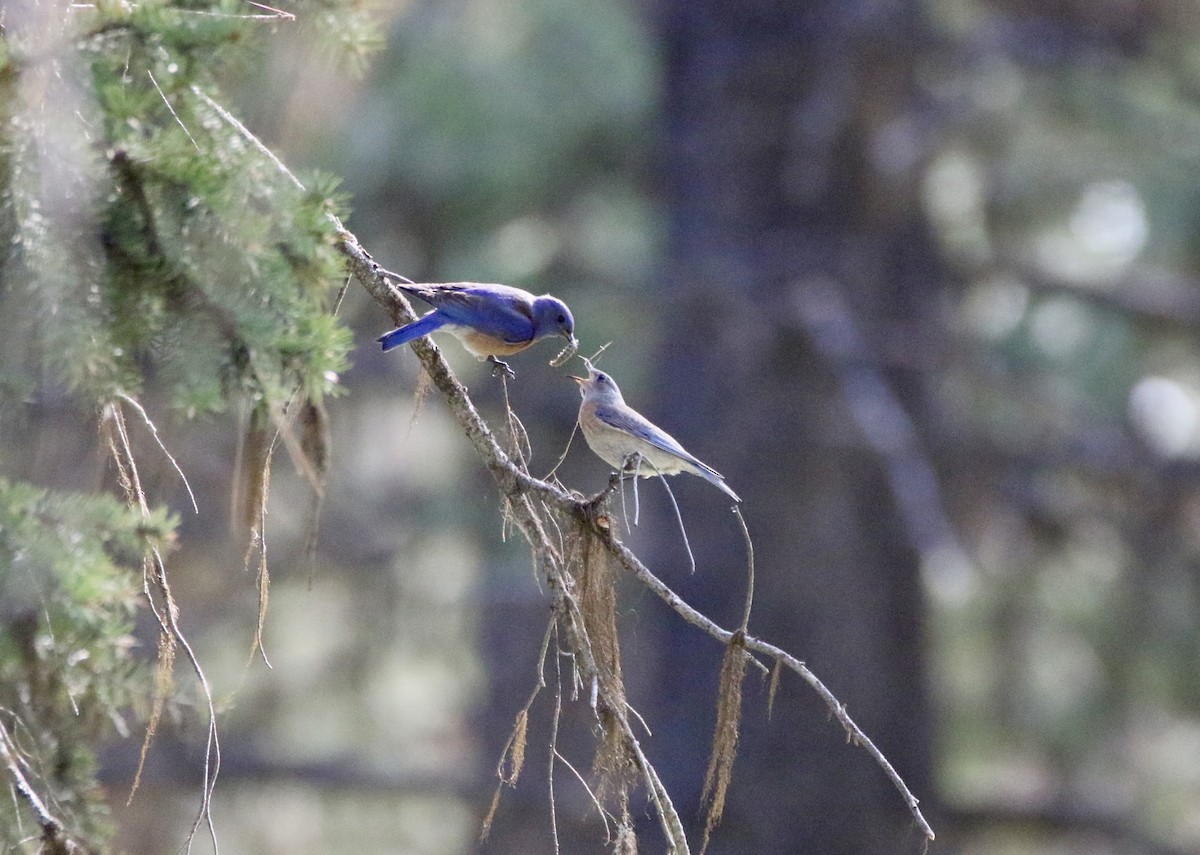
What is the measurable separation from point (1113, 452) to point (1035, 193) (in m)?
1.96

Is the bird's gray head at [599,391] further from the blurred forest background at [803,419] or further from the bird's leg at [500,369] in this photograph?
the blurred forest background at [803,419]

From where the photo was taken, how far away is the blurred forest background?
727 cm

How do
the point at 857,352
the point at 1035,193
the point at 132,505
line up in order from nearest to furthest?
the point at 132,505, the point at 857,352, the point at 1035,193

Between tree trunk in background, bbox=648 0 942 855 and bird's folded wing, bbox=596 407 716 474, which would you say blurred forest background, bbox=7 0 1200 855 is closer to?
tree trunk in background, bbox=648 0 942 855

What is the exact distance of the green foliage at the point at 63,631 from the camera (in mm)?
2271

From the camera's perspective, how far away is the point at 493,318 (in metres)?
3.34

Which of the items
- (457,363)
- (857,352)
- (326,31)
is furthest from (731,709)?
(457,363)

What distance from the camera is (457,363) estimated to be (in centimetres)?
744

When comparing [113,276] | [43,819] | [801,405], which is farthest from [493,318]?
[801,405]

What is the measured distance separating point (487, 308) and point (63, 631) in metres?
1.29

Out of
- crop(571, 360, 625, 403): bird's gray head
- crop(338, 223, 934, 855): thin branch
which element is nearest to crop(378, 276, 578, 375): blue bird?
crop(571, 360, 625, 403): bird's gray head

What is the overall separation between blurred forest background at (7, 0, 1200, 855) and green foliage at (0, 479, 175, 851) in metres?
3.56

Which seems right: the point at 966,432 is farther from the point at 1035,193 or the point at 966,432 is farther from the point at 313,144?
the point at 313,144

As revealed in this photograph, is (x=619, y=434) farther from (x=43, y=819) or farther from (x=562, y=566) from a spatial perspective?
(x=43, y=819)
